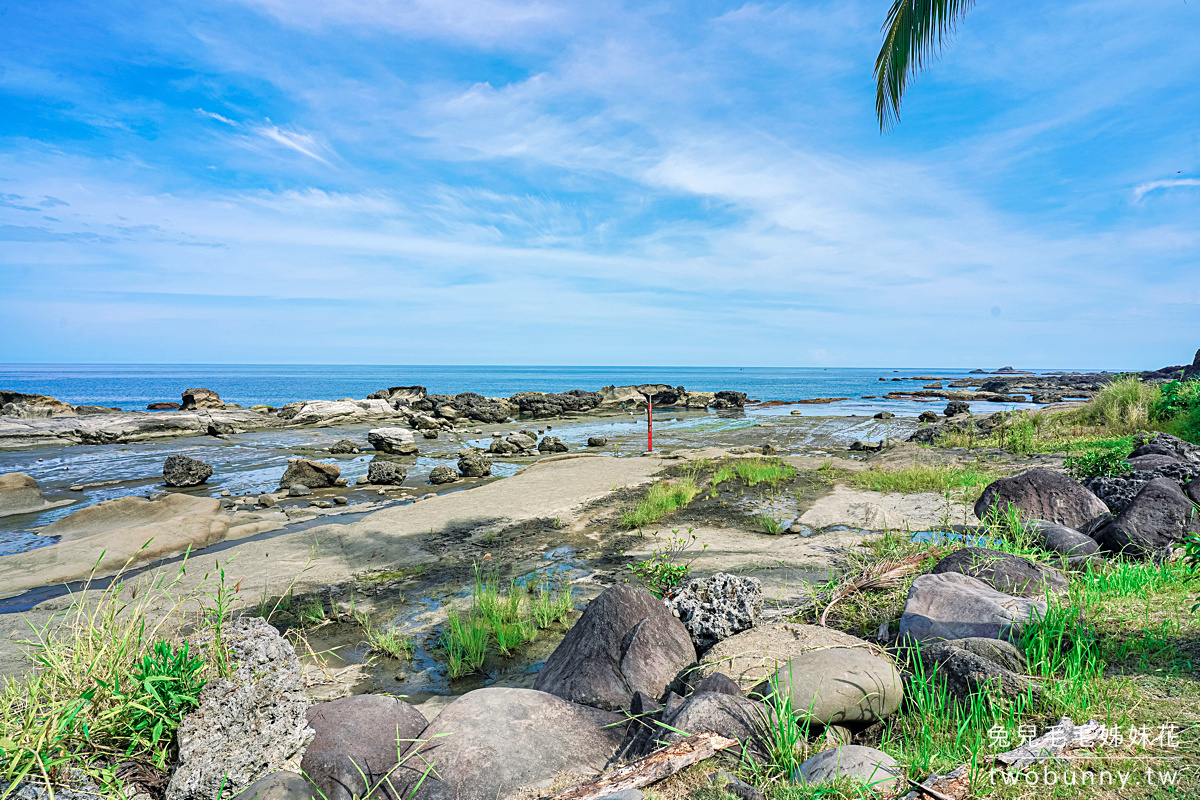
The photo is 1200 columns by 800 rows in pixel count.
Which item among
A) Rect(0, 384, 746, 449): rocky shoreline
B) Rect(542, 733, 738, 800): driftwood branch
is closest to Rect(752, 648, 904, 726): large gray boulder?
Rect(542, 733, 738, 800): driftwood branch

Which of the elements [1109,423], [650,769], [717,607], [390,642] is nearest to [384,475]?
[390,642]

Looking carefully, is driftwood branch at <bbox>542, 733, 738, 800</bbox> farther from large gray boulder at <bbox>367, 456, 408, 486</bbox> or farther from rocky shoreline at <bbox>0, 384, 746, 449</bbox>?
rocky shoreline at <bbox>0, 384, 746, 449</bbox>

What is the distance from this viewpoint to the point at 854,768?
92.0 inches

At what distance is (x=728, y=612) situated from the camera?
4438 millimetres

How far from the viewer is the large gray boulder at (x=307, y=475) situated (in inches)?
545

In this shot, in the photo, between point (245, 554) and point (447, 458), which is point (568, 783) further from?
point (447, 458)

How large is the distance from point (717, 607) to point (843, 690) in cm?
153

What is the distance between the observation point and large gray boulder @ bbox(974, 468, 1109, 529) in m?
6.30

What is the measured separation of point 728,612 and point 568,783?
1.98m

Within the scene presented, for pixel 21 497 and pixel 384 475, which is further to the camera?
pixel 384 475

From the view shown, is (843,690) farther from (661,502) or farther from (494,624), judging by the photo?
(661,502)

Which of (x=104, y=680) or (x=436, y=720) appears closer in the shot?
(x=104, y=680)

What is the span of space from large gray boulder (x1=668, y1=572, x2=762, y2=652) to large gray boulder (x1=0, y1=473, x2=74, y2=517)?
14.5m

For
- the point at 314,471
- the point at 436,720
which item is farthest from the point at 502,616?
the point at 314,471
